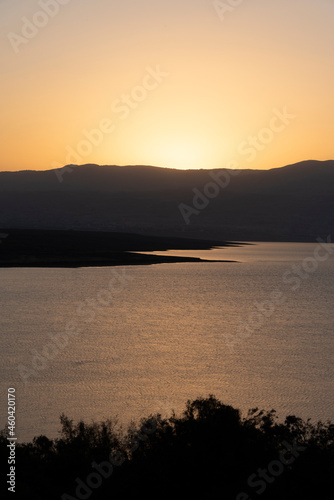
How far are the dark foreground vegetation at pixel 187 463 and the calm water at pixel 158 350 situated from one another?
3.81 m

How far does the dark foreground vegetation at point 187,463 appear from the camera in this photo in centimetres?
1352

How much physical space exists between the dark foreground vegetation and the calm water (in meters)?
3.81

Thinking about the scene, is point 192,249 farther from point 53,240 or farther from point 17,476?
point 17,476

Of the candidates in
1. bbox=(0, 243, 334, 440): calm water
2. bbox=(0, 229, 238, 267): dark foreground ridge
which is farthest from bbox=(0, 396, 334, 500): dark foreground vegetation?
bbox=(0, 229, 238, 267): dark foreground ridge

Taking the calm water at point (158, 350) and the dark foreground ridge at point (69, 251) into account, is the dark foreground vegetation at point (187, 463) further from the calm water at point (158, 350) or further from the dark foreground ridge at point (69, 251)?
the dark foreground ridge at point (69, 251)

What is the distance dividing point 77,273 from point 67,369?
5287cm

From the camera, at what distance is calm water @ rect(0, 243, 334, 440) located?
22.5 m

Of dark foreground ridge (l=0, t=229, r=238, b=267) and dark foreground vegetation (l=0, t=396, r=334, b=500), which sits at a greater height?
dark foreground ridge (l=0, t=229, r=238, b=267)

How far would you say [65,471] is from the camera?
14.4 m

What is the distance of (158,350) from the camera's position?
32.0 meters

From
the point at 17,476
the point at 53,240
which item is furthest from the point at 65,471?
the point at 53,240

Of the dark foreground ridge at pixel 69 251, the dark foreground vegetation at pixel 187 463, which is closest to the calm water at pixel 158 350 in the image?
the dark foreground vegetation at pixel 187 463

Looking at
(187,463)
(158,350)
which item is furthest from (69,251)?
(187,463)

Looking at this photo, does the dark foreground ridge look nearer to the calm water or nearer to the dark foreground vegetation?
the calm water
